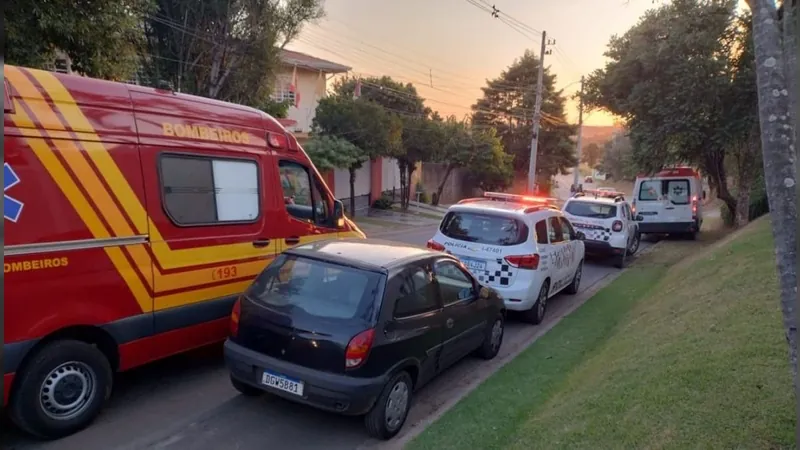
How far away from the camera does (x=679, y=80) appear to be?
52.9 feet

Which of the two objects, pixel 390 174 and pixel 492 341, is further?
pixel 390 174

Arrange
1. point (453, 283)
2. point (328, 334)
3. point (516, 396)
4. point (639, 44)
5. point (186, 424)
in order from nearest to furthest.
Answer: point (328, 334), point (186, 424), point (516, 396), point (453, 283), point (639, 44)

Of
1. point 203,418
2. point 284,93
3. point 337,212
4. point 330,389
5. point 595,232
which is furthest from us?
point 284,93

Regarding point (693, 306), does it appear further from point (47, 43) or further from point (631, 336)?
point (47, 43)

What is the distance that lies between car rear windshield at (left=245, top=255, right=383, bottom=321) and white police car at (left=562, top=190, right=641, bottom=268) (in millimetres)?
10238

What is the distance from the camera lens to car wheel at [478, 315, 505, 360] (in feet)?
21.4

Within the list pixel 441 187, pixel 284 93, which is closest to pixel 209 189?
pixel 284 93

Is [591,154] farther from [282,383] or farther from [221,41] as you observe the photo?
[282,383]

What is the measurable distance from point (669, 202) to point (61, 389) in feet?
58.7

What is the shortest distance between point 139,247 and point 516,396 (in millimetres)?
3756

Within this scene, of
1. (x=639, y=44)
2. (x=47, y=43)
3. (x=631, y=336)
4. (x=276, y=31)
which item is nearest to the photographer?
(x=631, y=336)

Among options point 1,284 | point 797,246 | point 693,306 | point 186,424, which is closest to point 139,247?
point 1,284

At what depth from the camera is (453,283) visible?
5.68 metres

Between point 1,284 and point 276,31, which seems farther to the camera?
point 276,31
